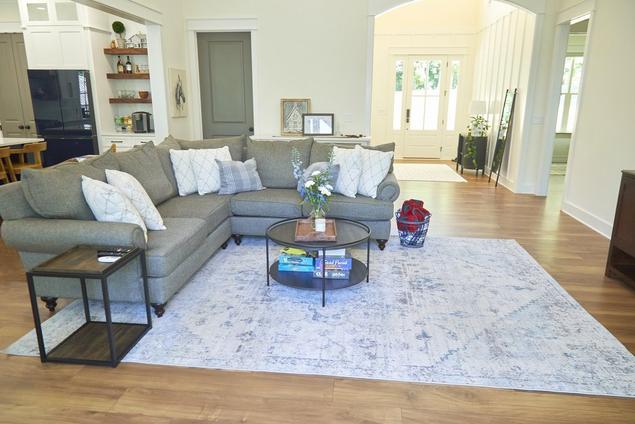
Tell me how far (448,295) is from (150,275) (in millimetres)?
2150

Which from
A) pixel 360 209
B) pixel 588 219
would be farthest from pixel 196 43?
pixel 588 219

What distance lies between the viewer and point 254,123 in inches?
263

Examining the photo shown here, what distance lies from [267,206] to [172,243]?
4.50ft

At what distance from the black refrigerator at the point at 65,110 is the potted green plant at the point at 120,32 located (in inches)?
28.3

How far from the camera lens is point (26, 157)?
230 inches

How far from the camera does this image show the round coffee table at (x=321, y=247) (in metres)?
3.03

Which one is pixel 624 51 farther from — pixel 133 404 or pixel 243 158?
pixel 133 404

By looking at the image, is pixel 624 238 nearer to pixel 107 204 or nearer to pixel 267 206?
pixel 267 206

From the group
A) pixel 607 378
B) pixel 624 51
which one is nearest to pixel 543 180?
pixel 624 51

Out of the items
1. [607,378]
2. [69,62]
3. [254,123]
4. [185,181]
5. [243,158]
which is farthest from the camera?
[254,123]

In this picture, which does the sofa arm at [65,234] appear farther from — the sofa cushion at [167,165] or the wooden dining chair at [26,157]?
the wooden dining chair at [26,157]

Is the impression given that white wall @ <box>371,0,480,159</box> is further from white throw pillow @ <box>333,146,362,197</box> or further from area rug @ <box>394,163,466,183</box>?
white throw pillow @ <box>333,146,362,197</box>

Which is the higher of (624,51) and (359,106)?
(624,51)

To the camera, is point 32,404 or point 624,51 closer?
point 32,404
